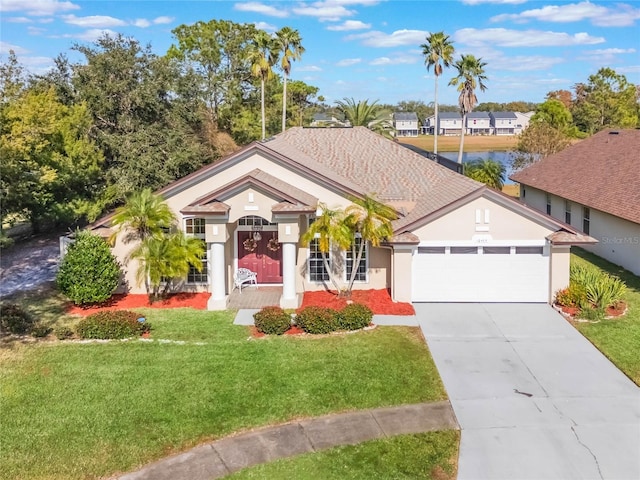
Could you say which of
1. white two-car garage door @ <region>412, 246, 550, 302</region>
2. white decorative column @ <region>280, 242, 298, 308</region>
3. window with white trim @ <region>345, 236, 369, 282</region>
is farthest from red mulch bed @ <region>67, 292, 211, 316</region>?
white two-car garage door @ <region>412, 246, 550, 302</region>

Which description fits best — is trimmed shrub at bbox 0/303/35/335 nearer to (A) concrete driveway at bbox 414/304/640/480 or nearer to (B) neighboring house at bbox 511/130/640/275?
(A) concrete driveway at bbox 414/304/640/480

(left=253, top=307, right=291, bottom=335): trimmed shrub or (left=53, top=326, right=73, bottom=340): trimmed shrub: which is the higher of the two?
(left=253, top=307, right=291, bottom=335): trimmed shrub

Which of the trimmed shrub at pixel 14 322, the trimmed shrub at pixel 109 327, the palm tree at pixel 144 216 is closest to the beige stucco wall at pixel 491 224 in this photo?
the palm tree at pixel 144 216

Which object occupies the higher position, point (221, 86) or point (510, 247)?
point (221, 86)

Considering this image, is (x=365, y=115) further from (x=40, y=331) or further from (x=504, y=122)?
(x=504, y=122)

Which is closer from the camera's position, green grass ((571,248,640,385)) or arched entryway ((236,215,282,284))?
green grass ((571,248,640,385))

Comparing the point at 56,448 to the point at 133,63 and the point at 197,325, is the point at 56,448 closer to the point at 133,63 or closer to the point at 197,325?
the point at 197,325

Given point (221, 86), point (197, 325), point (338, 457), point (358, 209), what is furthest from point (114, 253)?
point (221, 86)
